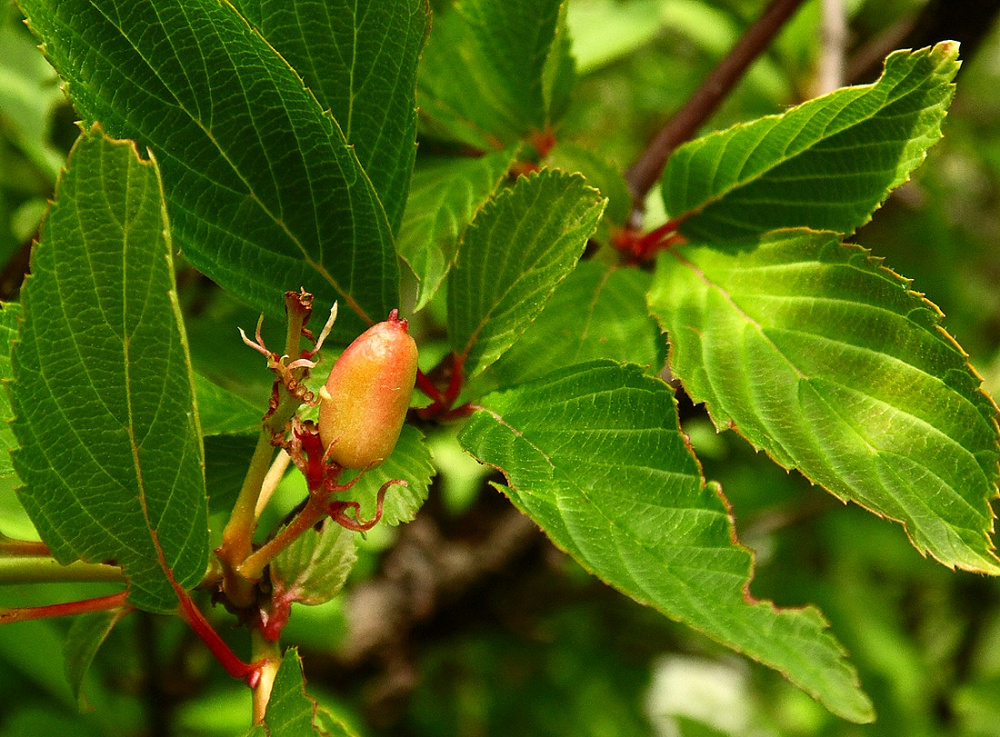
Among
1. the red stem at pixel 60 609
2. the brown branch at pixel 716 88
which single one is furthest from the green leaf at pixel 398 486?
the brown branch at pixel 716 88

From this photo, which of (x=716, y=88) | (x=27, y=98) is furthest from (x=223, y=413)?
(x=27, y=98)

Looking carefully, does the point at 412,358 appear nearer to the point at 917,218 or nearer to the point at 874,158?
the point at 874,158

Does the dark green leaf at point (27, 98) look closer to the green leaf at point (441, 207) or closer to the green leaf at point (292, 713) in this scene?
the green leaf at point (441, 207)

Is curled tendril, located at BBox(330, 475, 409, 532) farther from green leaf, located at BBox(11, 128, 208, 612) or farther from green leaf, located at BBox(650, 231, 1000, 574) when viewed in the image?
green leaf, located at BBox(650, 231, 1000, 574)

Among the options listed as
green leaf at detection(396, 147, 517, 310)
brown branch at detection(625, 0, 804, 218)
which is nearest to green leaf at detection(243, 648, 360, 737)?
green leaf at detection(396, 147, 517, 310)

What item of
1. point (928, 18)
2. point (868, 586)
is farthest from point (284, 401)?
point (868, 586)

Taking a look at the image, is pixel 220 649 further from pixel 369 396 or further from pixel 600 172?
pixel 600 172

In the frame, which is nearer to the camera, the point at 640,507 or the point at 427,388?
the point at 640,507
